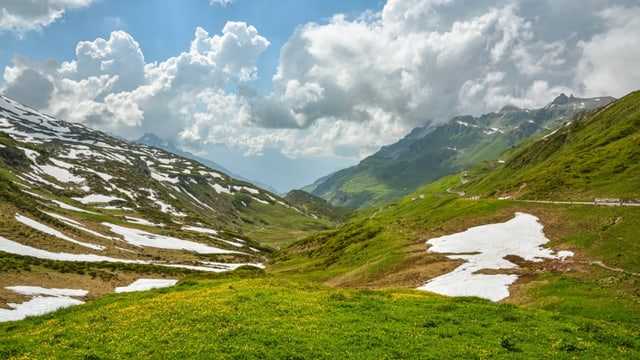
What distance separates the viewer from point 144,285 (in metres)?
72.9

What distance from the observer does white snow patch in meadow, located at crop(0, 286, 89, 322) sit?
137ft

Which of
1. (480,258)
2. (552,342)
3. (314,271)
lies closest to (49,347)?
(552,342)

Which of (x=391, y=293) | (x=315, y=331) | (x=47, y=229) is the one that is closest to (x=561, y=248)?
(x=391, y=293)

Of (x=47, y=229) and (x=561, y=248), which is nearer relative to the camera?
(x=561, y=248)

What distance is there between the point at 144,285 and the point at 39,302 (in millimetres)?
25509

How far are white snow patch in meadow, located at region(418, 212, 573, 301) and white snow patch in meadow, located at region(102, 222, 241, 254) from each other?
98.1 m

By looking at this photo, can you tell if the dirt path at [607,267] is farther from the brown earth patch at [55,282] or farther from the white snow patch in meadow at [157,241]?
the white snow patch in meadow at [157,241]

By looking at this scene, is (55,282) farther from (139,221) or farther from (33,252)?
(139,221)

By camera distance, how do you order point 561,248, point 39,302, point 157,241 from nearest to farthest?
point 39,302 → point 561,248 → point 157,241

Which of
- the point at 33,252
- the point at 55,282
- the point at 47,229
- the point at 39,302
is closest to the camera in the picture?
the point at 39,302

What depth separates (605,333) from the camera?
2311cm

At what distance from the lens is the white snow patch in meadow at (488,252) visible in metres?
43.5

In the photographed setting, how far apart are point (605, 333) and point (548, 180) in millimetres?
110729

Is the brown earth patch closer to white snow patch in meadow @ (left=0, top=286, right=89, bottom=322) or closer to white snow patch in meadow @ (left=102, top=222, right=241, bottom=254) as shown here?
white snow patch in meadow @ (left=0, top=286, right=89, bottom=322)
